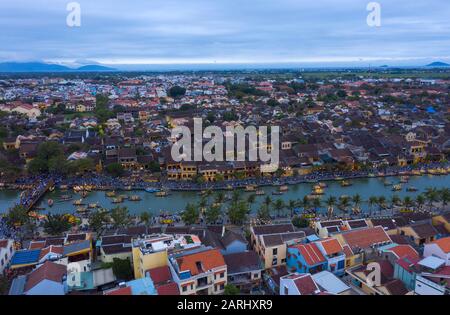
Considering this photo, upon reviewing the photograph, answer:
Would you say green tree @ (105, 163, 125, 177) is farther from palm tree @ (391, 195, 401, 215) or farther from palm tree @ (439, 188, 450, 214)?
palm tree @ (439, 188, 450, 214)

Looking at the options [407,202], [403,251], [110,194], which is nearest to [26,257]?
[110,194]

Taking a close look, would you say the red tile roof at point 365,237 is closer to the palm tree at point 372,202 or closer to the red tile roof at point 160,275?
the palm tree at point 372,202

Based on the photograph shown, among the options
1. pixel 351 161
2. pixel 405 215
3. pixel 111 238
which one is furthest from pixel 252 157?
pixel 111 238

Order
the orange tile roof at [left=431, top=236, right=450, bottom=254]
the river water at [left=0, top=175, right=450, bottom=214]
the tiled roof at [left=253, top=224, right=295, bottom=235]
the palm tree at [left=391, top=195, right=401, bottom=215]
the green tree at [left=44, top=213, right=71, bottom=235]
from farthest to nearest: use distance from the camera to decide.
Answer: the river water at [left=0, top=175, right=450, bottom=214] < the palm tree at [left=391, top=195, right=401, bottom=215] < the green tree at [left=44, top=213, right=71, bottom=235] < the tiled roof at [left=253, top=224, right=295, bottom=235] < the orange tile roof at [left=431, top=236, right=450, bottom=254]

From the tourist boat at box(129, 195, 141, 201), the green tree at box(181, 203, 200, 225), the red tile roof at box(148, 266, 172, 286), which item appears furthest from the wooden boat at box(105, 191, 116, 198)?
the red tile roof at box(148, 266, 172, 286)

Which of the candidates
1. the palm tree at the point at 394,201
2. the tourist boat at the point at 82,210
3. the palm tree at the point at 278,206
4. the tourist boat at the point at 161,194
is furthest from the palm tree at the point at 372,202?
the tourist boat at the point at 82,210

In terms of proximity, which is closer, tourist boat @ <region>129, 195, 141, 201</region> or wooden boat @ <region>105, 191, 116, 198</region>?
tourist boat @ <region>129, 195, 141, 201</region>
